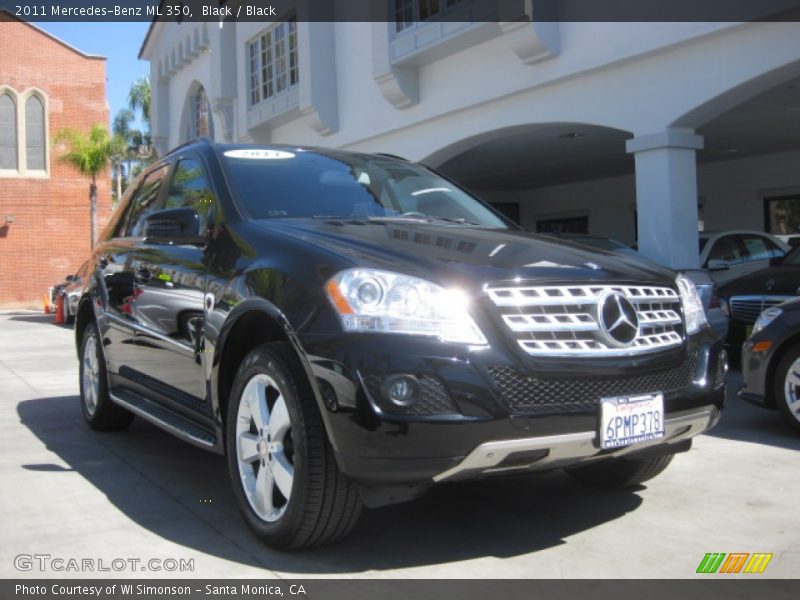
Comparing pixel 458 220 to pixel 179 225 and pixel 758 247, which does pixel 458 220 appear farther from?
pixel 758 247

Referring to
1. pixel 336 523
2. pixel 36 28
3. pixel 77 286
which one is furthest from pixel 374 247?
pixel 36 28

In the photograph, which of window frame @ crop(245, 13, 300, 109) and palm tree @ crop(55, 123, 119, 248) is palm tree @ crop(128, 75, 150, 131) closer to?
palm tree @ crop(55, 123, 119, 248)

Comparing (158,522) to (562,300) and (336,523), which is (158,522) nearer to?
(336,523)

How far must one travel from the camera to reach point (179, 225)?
162 inches

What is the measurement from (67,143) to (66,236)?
3969mm

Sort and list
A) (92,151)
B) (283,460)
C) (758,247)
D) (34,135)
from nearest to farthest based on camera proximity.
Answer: (283,460), (758,247), (92,151), (34,135)

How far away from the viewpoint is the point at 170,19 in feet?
81.3

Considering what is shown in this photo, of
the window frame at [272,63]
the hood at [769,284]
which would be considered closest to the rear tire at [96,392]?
the hood at [769,284]

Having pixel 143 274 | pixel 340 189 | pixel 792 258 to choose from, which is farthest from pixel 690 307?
pixel 792 258

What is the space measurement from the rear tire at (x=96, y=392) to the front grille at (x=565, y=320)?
3.42 m

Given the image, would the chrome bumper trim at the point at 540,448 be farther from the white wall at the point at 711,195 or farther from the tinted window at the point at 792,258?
the white wall at the point at 711,195

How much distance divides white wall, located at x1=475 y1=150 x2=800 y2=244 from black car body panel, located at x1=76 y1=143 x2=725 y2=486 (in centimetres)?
1590

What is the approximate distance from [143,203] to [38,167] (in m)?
31.4

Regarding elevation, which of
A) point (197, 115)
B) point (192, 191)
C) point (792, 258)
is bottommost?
point (792, 258)
